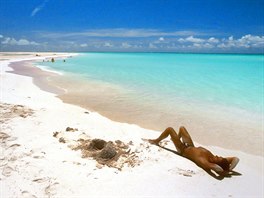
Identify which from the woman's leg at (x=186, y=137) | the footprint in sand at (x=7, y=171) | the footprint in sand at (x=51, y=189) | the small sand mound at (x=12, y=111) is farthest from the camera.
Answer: the small sand mound at (x=12, y=111)

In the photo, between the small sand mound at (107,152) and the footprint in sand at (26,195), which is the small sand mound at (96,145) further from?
the footprint in sand at (26,195)

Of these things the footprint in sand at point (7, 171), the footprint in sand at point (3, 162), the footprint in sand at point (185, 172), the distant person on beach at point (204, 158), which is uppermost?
the footprint in sand at point (3, 162)

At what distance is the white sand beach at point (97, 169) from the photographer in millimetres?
3830

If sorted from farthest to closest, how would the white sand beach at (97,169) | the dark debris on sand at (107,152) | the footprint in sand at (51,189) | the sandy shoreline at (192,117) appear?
the sandy shoreline at (192,117), the dark debris on sand at (107,152), the white sand beach at (97,169), the footprint in sand at (51,189)

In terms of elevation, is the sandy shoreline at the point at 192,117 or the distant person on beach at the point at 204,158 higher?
the distant person on beach at the point at 204,158

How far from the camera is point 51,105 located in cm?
891

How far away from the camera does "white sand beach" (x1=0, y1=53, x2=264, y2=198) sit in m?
3.83

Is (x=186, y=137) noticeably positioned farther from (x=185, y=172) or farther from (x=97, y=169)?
(x=97, y=169)

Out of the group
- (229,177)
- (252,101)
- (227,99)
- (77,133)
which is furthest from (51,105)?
(252,101)

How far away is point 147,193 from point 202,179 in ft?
3.72

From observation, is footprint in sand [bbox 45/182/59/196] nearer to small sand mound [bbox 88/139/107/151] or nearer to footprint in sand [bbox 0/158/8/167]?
footprint in sand [bbox 0/158/8/167]

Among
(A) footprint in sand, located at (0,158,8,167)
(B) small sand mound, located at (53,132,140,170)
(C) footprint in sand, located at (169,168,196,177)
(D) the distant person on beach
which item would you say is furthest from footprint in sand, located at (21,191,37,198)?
(D) the distant person on beach

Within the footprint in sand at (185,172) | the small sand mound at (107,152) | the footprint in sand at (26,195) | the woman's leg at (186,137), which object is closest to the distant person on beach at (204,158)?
the woman's leg at (186,137)

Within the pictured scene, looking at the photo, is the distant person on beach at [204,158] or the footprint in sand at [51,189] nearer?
the footprint in sand at [51,189]
